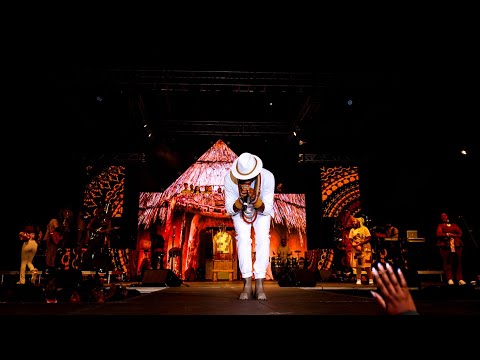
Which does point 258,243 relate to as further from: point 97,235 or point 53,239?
point 53,239

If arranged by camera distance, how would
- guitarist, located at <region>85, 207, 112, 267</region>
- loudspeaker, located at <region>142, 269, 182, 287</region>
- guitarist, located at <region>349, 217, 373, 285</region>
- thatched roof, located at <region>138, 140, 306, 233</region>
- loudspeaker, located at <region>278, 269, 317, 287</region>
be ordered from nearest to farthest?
loudspeaker, located at <region>278, 269, 317, 287</region> < loudspeaker, located at <region>142, 269, 182, 287</region> < guitarist, located at <region>85, 207, 112, 267</region> < guitarist, located at <region>349, 217, 373, 285</region> < thatched roof, located at <region>138, 140, 306, 233</region>

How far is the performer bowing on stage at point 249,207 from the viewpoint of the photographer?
358 centimetres

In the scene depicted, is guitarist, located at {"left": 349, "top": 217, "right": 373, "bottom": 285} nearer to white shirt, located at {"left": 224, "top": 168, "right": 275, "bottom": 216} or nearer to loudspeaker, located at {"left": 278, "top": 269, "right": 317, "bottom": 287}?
loudspeaker, located at {"left": 278, "top": 269, "right": 317, "bottom": 287}

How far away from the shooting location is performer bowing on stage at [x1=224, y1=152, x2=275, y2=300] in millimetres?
3580

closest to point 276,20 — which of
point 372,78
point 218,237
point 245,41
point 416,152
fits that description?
point 245,41

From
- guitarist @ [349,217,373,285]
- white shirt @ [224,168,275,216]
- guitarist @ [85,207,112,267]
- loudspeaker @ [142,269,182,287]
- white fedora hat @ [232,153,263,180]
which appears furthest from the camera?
guitarist @ [349,217,373,285]

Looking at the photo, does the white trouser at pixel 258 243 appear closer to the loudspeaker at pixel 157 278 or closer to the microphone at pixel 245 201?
the microphone at pixel 245 201

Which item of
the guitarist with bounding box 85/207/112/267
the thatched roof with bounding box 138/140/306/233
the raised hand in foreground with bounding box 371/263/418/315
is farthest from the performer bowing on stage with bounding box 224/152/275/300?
the thatched roof with bounding box 138/140/306/233

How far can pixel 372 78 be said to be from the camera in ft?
30.2

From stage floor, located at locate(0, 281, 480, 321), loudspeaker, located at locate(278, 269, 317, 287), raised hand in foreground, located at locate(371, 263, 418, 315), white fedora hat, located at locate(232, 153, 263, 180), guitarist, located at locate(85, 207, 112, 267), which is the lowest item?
loudspeaker, located at locate(278, 269, 317, 287)

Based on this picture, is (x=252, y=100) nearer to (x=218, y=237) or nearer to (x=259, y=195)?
(x=218, y=237)

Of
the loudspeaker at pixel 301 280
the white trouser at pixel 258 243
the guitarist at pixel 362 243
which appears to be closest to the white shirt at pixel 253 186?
the white trouser at pixel 258 243

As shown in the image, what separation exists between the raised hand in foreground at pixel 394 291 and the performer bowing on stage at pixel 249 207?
1.96 meters

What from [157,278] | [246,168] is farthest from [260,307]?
[157,278]
